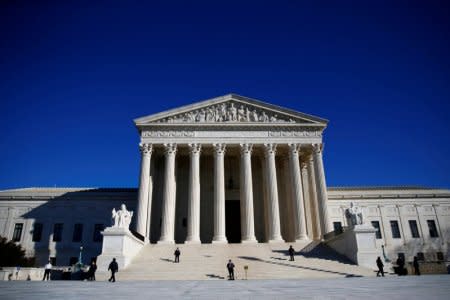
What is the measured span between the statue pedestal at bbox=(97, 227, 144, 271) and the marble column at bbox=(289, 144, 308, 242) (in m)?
17.2

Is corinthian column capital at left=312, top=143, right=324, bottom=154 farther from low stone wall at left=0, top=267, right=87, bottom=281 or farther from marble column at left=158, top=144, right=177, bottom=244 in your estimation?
low stone wall at left=0, top=267, right=87, bottom=281

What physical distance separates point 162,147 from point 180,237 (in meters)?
10.7

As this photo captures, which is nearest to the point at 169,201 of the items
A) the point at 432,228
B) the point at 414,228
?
the point at 414,228

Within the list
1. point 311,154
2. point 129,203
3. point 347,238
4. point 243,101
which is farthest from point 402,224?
point 129,203

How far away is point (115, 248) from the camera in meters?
24.0

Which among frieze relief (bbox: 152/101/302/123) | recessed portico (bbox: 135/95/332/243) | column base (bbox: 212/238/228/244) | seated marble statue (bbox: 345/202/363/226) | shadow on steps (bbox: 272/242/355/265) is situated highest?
frieze relief (bbox: 152/101/302/123)

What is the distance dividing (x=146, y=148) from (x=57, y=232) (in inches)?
727

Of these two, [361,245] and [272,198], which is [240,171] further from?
[361,245]

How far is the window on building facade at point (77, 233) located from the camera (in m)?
42.4

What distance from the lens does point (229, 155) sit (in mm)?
42219

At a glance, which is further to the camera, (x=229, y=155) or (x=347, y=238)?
(x=229, y=155)

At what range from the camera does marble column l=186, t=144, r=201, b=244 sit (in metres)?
33.2

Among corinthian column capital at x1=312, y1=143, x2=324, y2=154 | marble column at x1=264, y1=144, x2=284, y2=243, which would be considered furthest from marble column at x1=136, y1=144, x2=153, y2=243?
corinthian column capital at x1=312, y1=143, x2=324, y2=154

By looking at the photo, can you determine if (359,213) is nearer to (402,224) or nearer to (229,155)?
(229,155)
